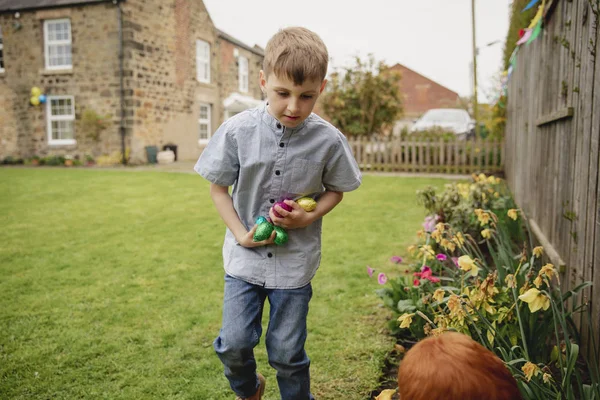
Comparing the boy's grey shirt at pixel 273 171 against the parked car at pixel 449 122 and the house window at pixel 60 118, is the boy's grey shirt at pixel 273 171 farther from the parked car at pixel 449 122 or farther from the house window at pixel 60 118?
the house window at pixel 60 118

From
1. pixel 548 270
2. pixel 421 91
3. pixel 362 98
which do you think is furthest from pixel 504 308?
pixel 421 91

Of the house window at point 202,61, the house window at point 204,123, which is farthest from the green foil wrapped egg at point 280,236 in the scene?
the house window at point 204,123

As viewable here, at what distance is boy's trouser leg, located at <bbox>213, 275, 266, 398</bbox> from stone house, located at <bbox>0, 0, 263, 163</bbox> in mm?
15701

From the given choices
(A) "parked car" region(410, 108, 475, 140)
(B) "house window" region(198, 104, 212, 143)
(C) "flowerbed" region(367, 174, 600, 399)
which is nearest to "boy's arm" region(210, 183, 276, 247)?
(C) "flowerbed" region(367, 174, 600, 399)

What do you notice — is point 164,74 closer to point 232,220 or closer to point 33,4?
point 33,4

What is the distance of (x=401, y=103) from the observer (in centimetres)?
1639

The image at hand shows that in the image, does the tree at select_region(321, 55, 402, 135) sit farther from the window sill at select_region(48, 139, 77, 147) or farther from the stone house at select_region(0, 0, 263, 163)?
the window sill at select_region(48, 139, 77, 147)

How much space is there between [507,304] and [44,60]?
19.3 meters

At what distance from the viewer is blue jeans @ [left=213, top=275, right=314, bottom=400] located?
2160mm

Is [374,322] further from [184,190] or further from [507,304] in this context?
[184,190]

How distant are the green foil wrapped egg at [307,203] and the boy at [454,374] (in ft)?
2.98

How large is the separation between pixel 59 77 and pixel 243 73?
9.58 m

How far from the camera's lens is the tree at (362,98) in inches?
622

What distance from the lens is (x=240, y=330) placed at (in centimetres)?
215
